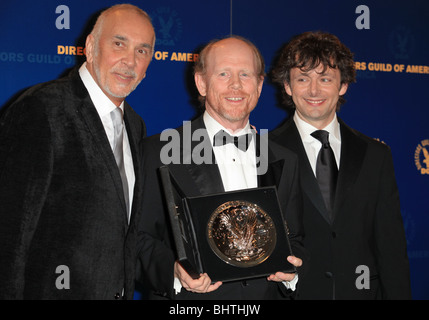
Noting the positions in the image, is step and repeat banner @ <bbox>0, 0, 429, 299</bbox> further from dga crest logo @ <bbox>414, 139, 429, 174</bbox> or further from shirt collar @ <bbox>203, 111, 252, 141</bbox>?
shirt collar @ <bbox>203, 111, 252, 141</bbox>

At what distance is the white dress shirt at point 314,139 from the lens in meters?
2.62

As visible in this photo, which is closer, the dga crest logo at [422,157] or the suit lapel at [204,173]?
the suit lapel at [204,173]

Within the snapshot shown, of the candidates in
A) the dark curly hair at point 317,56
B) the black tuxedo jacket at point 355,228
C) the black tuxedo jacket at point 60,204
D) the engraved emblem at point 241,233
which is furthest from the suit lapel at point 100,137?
the dark curly hair at point 317,56

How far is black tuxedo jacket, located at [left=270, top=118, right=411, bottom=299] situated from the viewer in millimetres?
2471

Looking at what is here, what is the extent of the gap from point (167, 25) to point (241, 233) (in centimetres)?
209

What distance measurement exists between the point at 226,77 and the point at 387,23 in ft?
8.33

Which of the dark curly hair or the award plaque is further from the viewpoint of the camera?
the dark curly hair

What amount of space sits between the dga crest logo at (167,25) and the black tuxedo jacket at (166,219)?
4.77 ft

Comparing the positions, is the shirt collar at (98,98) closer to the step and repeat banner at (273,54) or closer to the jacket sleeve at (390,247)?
the step and repeat banner at (273,54)

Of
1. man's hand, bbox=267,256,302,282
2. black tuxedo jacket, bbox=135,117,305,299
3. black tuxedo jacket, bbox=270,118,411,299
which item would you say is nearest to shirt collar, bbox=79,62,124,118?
black tuxedo jacket, bbox=135,117,305,299

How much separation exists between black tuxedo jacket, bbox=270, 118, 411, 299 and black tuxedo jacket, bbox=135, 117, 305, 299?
222 millimetres

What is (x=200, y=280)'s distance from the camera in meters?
1.83

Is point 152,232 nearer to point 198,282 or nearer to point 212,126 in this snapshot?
point 198,282
